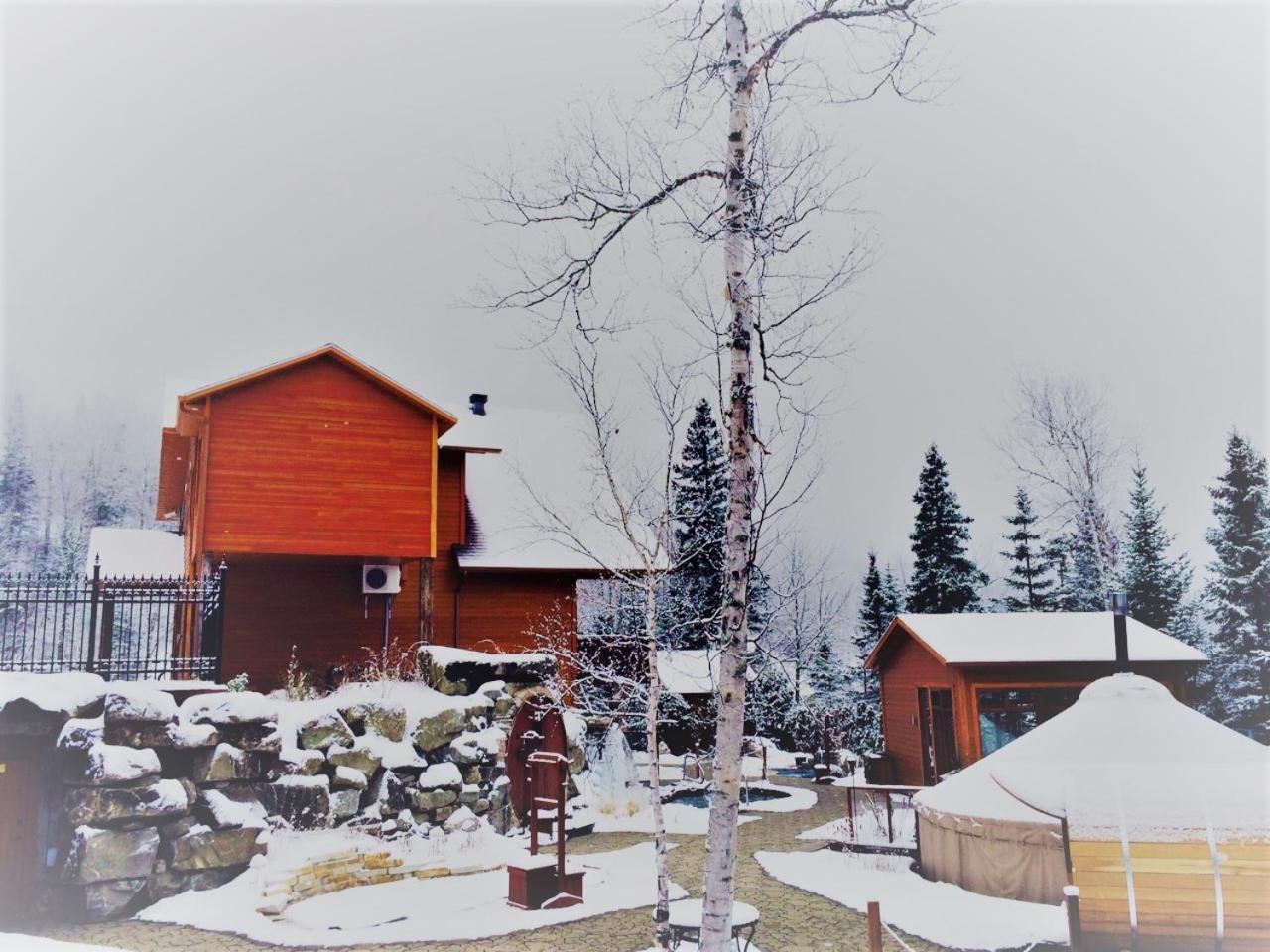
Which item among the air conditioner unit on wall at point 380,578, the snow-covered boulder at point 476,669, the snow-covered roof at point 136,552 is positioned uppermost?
the snow-covered roof at point 136,552

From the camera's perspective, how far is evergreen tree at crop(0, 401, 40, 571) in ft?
115

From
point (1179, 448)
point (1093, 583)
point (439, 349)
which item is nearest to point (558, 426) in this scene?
point (439, 349)

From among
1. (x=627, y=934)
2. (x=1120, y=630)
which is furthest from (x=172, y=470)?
(x=1120, y=630)

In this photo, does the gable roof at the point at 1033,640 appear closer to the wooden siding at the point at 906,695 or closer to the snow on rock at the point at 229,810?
the wooden siding at the point at 906,695

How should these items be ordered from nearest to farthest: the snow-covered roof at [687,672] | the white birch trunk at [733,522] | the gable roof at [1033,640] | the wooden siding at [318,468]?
the white birch trunk at [733,522]
the wooden siding at [318,468]
the gable roof at [1033,640]
the snow-covered roof at [687,672]

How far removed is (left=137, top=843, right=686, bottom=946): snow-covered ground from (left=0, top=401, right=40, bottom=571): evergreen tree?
1154 inches

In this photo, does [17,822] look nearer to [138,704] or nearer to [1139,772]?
[138,704]

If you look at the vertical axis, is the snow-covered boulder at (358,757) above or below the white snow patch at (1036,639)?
below

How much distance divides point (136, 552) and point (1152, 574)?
2378 centimetres

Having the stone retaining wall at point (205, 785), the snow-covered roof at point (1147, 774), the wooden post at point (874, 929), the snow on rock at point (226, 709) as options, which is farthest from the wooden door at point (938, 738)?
the snow on rock at point (226, 709)

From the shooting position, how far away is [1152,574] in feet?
72.2

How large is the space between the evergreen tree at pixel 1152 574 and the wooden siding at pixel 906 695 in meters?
7.15

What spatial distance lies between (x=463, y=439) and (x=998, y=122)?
11615 mm

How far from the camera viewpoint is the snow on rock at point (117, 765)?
955 cm
